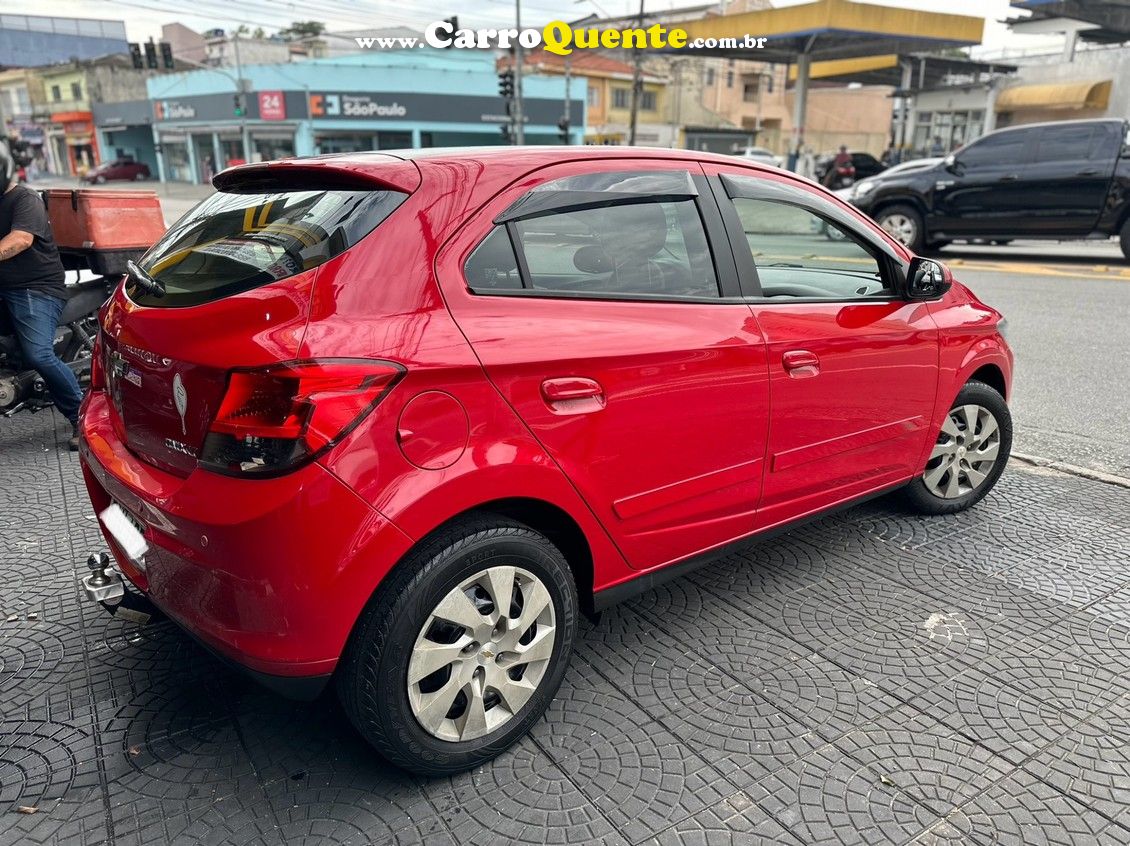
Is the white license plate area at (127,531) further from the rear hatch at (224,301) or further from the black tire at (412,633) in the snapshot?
the black tire at (412,633)

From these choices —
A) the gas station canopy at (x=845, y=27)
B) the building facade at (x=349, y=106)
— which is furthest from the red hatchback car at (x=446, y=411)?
the building facade at (x=349, y=106)

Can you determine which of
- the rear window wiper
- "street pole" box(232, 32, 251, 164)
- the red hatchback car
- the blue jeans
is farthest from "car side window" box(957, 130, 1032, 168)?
"street pole" box(232, 32, 251, 164)

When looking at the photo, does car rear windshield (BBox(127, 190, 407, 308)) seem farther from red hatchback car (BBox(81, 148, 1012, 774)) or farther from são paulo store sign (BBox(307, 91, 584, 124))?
são paulo store sign (BBox(307, 91, 584, 124))

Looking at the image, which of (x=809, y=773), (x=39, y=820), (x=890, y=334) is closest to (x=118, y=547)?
(x=39, y=820)

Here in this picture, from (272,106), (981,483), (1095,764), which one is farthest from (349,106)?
(1095,764)

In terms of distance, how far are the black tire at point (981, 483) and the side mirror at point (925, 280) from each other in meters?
0.57

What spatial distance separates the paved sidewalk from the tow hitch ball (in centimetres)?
26

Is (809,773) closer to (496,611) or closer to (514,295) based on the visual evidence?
(496,611)

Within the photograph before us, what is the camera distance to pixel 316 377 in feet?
6.34

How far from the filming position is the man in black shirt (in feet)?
15.3

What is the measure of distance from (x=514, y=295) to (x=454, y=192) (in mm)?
318

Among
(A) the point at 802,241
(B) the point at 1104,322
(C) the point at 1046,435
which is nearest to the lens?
(C) the point at 1046,435

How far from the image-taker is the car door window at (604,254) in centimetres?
233

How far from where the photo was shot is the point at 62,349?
5.40 m
